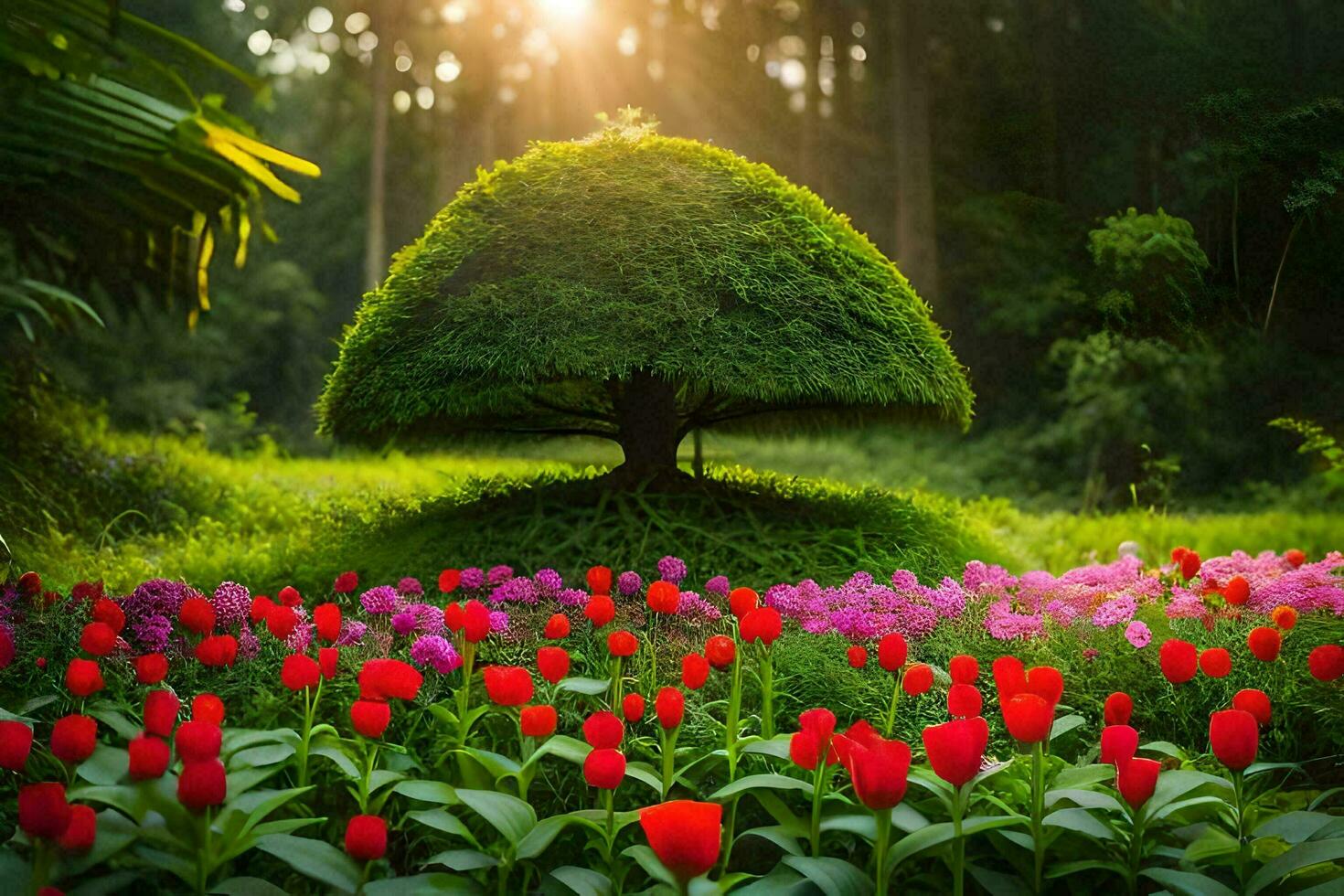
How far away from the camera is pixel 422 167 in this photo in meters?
12.3

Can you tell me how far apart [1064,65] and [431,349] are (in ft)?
6.85

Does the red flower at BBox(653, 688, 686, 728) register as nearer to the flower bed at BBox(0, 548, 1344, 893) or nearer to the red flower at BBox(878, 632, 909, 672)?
the flower bed at BBox(0, 548, 1344, 893)

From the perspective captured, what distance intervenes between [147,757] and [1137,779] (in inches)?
53.1

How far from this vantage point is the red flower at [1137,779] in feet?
4.70

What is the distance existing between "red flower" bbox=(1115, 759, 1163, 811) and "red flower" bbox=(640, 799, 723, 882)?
2.03 feet

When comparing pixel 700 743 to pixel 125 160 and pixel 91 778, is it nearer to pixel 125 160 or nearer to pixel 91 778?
pixel 91 778

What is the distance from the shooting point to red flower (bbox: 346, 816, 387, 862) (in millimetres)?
1359

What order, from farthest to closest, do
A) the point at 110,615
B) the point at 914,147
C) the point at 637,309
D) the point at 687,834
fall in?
the point at 914,147, the point at 637,309, the point at 110,615, the point at 687,834

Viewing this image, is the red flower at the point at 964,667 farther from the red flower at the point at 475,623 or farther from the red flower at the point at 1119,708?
the red flower at the point at 475,623

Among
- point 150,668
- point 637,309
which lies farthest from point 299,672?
point 637,309

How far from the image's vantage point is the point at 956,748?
132 cm

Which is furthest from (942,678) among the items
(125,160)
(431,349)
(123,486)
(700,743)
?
(123,486)

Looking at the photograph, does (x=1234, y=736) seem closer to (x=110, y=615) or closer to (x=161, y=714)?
(x=161, y=714)

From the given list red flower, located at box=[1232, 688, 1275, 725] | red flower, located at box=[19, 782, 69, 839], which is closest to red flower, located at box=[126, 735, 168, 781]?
red flower, located at box=[19, 782, 69, 839]
